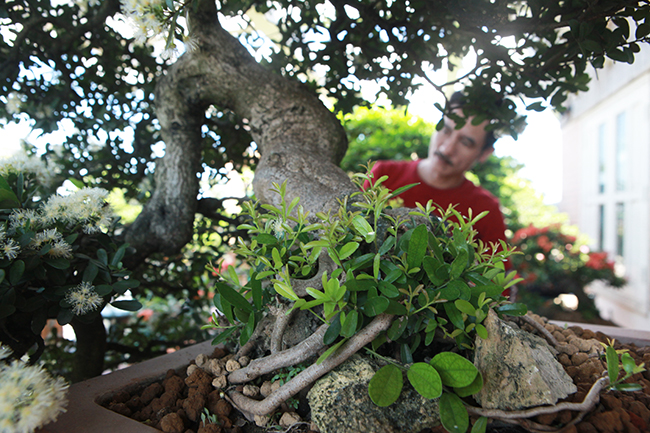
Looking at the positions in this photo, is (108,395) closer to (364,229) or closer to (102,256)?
(102,256)

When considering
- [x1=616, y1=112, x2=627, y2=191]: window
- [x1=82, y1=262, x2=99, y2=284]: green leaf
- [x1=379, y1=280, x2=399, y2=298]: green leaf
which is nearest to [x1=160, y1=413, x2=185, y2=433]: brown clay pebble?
[x1=82, y1=262, x2=99, y2=284]: green leaf

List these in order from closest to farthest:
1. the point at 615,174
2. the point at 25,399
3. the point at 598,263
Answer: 1. the point at 25,399
2. the point at 598,263
3. the point at 615,174

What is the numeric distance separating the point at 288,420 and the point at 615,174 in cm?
550

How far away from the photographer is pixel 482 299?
65 centimetres

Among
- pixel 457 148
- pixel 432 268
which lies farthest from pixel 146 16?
pixel 457 148

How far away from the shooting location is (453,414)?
0.60 meters

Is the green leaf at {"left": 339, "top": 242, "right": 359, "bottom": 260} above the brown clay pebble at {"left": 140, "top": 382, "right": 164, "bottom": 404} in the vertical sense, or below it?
above

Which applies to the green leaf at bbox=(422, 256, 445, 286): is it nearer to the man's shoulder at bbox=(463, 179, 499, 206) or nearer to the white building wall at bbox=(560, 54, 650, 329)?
the man's shoulder at bbox=(463, 179, 499, 206)

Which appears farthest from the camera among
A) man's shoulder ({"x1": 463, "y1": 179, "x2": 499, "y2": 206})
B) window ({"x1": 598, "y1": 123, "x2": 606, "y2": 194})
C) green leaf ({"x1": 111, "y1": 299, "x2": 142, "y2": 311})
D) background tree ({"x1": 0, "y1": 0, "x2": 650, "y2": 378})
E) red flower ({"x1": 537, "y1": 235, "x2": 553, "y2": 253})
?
window ({"x1": 598, "y1": 123, "x2": 606, "y2": 194})

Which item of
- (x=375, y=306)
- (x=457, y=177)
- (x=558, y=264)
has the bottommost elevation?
(x=558, y=264)

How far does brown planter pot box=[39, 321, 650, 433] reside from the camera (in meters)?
0.67

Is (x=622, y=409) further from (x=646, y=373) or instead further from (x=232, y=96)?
(x=232, y=96)

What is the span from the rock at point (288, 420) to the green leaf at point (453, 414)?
254 mm

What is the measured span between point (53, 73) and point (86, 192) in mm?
662
